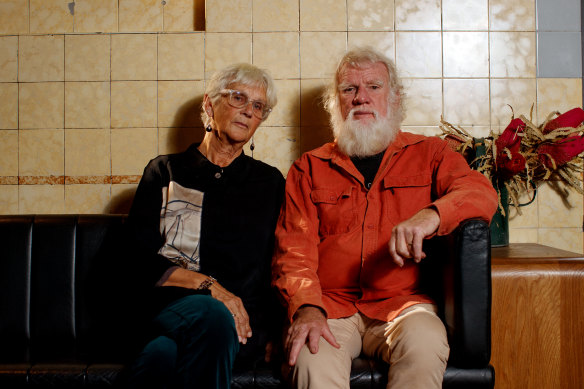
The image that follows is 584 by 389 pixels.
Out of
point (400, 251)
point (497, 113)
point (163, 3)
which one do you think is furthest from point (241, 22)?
point (400, 251)

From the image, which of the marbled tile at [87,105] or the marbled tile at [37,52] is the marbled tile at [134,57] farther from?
the marbled tile at [37,52]

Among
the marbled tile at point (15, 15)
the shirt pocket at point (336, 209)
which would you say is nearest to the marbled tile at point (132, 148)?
the marbled tile at point (15, 15)

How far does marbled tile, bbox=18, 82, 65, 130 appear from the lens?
249 centimetres

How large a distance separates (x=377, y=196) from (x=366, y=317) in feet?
1.52

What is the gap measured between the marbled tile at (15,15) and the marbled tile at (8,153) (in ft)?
1.99

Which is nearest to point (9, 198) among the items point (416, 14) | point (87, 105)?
point (87, 105)

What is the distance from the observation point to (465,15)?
248 centimetres

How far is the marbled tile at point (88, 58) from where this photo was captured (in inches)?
97.8

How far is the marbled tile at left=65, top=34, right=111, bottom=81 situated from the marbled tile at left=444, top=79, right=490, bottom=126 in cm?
193

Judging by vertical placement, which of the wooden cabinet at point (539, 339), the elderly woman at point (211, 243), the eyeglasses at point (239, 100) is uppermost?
the eyeglasses at point (239, 100)

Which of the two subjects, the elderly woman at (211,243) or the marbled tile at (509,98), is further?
the marbled tile at (509,98)

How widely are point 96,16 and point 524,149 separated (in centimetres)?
247

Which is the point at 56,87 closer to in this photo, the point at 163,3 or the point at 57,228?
the point at 163,3

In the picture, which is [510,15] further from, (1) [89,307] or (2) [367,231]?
(1) [89,307]
